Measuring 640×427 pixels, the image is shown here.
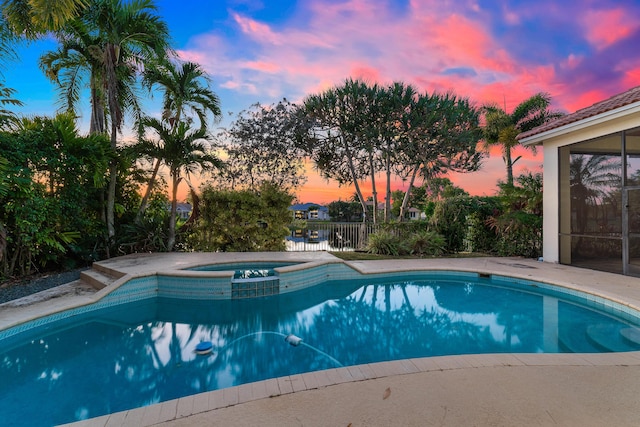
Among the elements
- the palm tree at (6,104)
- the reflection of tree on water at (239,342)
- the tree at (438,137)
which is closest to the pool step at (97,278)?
the reflection of tree on water at (239,342)

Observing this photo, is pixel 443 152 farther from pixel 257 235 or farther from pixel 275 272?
pixel 275 272

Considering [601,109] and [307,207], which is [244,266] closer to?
[601,109]

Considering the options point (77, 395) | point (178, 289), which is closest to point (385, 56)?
point (178, 289)

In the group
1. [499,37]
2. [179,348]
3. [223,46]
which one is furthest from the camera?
[223,46]

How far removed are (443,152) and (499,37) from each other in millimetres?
5926

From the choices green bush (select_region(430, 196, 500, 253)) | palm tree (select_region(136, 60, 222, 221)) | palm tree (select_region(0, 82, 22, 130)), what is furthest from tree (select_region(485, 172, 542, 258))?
palm tree (select_region(0, 82, 22, 130))

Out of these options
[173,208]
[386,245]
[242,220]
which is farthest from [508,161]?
[173,208]

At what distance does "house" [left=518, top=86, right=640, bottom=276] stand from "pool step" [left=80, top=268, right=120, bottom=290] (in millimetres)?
10322

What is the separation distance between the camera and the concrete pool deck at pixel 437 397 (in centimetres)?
199

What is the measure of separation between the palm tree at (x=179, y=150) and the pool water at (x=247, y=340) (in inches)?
171

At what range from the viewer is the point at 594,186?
7527mm

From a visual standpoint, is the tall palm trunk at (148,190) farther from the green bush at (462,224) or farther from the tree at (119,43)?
the green bush at (462,224)

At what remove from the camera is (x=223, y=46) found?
9219mm

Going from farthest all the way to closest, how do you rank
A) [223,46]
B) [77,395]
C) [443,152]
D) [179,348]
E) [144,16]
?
[443,152], [223,46], [144,16], [179,348], [77,395]
